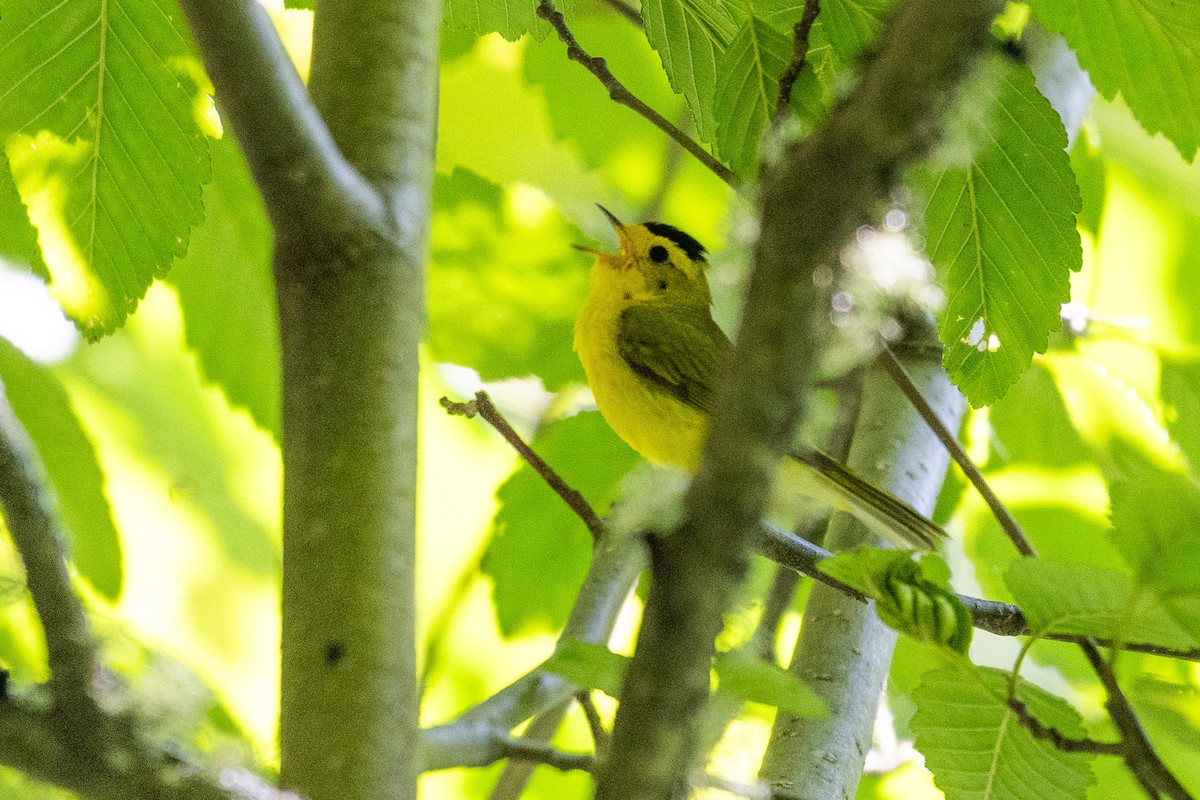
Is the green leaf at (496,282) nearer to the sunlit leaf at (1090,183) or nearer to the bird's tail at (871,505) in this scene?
the bird's tail at (871,505)

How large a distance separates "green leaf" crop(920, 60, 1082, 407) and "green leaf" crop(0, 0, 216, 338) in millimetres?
562

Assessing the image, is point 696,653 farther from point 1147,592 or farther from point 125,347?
point 125,347

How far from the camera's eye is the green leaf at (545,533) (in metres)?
1.60

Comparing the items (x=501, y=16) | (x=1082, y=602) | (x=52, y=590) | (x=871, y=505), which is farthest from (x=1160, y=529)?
(x=871, y=505)

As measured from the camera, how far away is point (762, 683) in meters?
0.59

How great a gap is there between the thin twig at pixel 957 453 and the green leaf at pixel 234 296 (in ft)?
2.40

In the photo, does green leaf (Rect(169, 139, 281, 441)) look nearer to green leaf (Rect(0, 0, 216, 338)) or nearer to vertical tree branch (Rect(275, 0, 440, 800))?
green leaf (Rect(0, 0, 216, 338))

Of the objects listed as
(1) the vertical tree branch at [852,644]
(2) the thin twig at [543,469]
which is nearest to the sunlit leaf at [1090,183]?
(1) the vertical tree branch at [852,644]

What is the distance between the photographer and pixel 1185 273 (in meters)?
2.02

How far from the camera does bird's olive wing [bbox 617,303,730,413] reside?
198 centimetres

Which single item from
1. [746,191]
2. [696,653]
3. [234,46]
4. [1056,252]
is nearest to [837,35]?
[746,191]

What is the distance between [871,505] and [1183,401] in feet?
1.51

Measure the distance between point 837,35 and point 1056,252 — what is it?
22 centimetres

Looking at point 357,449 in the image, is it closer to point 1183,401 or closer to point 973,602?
point 973,602
